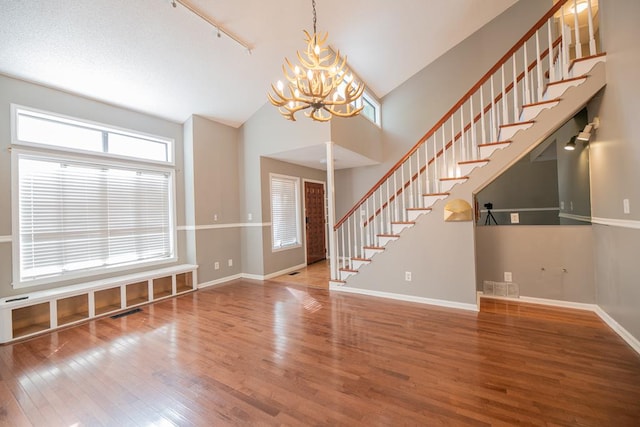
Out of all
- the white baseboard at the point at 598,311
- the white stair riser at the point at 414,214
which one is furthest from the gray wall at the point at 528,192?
the white stair riser at the point at 414,214

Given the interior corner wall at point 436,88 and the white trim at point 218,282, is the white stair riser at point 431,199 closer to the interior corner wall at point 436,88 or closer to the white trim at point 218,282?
the interior corner wall at point 436,88

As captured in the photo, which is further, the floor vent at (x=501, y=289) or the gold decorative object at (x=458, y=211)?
the floor vent at (x=501, y=289)

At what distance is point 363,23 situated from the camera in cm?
430

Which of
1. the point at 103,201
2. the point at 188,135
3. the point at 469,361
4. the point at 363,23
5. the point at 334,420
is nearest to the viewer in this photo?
the point at 334,420

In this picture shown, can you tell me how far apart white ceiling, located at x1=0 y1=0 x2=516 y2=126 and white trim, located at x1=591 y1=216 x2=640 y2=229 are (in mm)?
3841

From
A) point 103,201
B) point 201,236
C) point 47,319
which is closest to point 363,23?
point 201,236

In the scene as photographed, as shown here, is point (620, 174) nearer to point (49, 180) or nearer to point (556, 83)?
point (556, 83)

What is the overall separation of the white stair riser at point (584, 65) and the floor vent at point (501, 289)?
258cm

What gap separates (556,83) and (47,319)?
648cm

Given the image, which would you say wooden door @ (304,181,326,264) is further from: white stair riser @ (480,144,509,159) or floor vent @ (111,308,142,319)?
white stair riser @ (480,144,509,159)

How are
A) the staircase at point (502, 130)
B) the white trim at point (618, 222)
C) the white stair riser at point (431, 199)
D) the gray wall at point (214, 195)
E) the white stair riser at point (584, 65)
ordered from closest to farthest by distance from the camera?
the white trim at point (618, 222) → the white stair riser at point (584, 65) → the staircase at point (502, 130) → the white stair riser at point (431, 199) → the gray wall at point (214, 195)

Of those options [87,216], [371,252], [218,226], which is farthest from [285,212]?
[87,216]

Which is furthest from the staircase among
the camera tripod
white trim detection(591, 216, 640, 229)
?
the camera tripod

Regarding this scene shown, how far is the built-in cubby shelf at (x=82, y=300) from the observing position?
9.98ft
